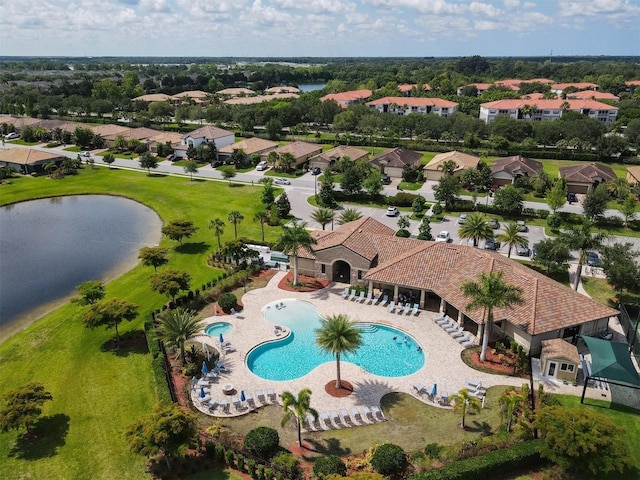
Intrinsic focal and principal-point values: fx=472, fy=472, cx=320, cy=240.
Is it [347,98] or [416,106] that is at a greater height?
[347,98]

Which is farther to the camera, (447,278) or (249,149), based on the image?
(249,149)

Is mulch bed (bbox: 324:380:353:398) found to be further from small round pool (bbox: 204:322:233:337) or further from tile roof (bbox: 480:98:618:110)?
tile roof (bbox: 480:98:618:110)

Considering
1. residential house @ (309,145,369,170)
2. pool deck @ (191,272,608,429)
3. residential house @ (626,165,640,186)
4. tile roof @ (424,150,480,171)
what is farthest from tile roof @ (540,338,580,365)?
residential house @ (309,145,369,170)

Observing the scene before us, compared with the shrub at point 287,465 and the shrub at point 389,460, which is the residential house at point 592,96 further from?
the shrub at point 287,465

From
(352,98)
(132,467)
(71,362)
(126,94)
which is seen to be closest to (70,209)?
(71,362)

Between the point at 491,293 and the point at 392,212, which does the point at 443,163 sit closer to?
the point at 392,212

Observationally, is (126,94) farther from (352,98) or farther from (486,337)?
(486,337)

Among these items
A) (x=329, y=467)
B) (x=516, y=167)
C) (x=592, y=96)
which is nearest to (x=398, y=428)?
(x=329, y=467)
